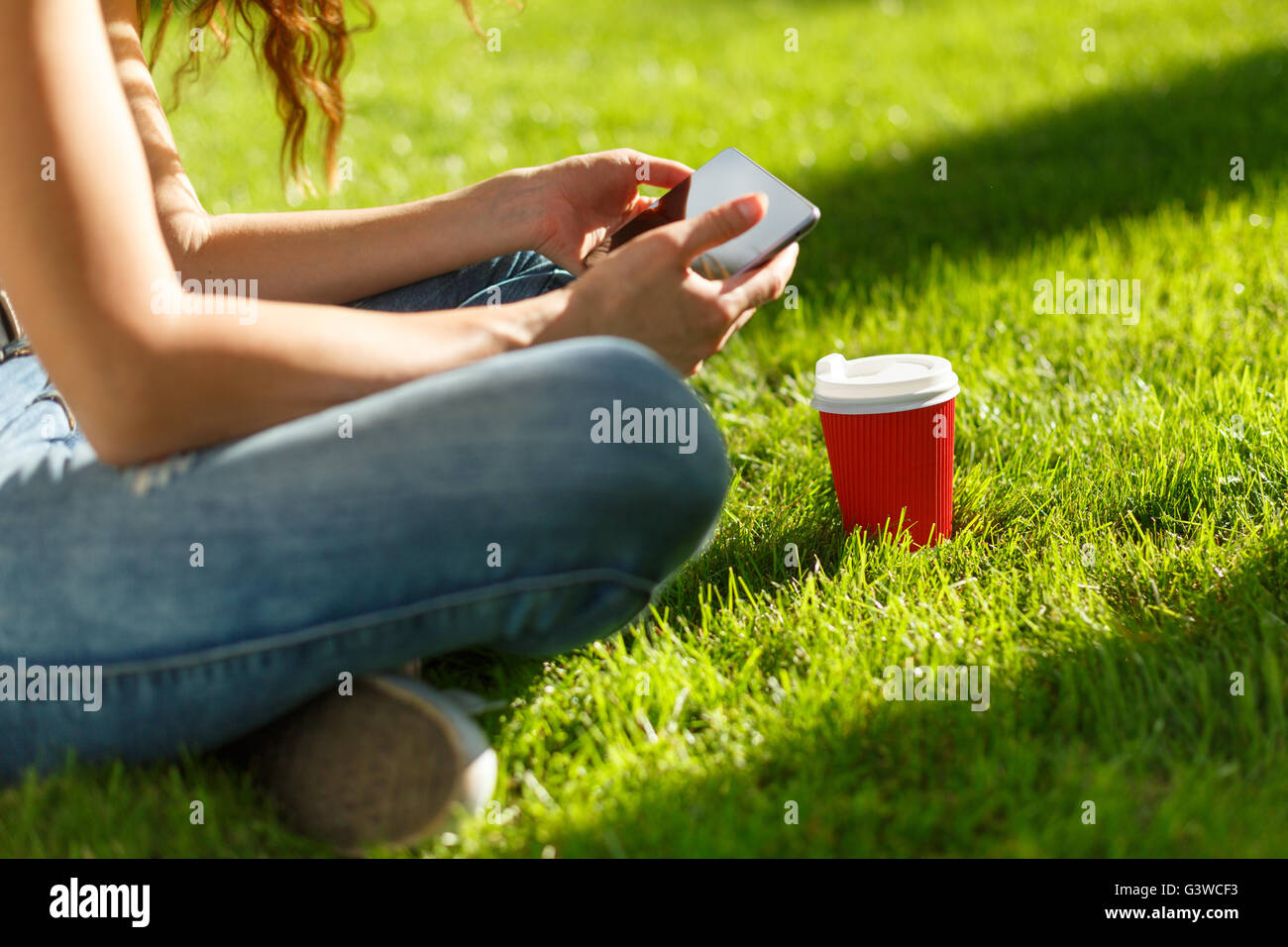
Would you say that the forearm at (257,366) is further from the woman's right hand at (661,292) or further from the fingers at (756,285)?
the fingers at (756,285)

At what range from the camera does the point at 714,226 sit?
1.33m

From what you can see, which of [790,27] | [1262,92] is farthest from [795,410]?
[790,27]

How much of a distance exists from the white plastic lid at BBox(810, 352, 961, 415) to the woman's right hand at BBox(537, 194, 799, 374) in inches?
13.2

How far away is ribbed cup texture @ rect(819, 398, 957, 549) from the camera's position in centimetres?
165

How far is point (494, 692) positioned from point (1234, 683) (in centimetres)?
90

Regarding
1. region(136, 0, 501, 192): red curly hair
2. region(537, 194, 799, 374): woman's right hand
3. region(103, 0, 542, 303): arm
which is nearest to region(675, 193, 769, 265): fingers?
region(537, 194, 799, 374): woman's right hand

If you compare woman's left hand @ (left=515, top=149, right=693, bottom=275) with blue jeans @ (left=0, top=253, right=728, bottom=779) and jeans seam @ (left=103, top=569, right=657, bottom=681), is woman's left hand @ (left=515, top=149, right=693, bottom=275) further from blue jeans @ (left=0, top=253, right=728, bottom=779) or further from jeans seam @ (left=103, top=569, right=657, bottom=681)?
jeans seam @ (left=103, top=569, right=657, bottom=681)

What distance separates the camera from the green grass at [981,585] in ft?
4.12

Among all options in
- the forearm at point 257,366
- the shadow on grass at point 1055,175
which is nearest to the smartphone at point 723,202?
the forearm at point 257,366

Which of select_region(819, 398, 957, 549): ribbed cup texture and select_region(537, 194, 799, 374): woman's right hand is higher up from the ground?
select_region(537, 194, 799, 374): woman's right hand

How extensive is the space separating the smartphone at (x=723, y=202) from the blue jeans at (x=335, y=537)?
0.39m

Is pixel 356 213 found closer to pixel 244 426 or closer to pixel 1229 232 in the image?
pixel 244 426

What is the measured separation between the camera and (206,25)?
5.76 ft
